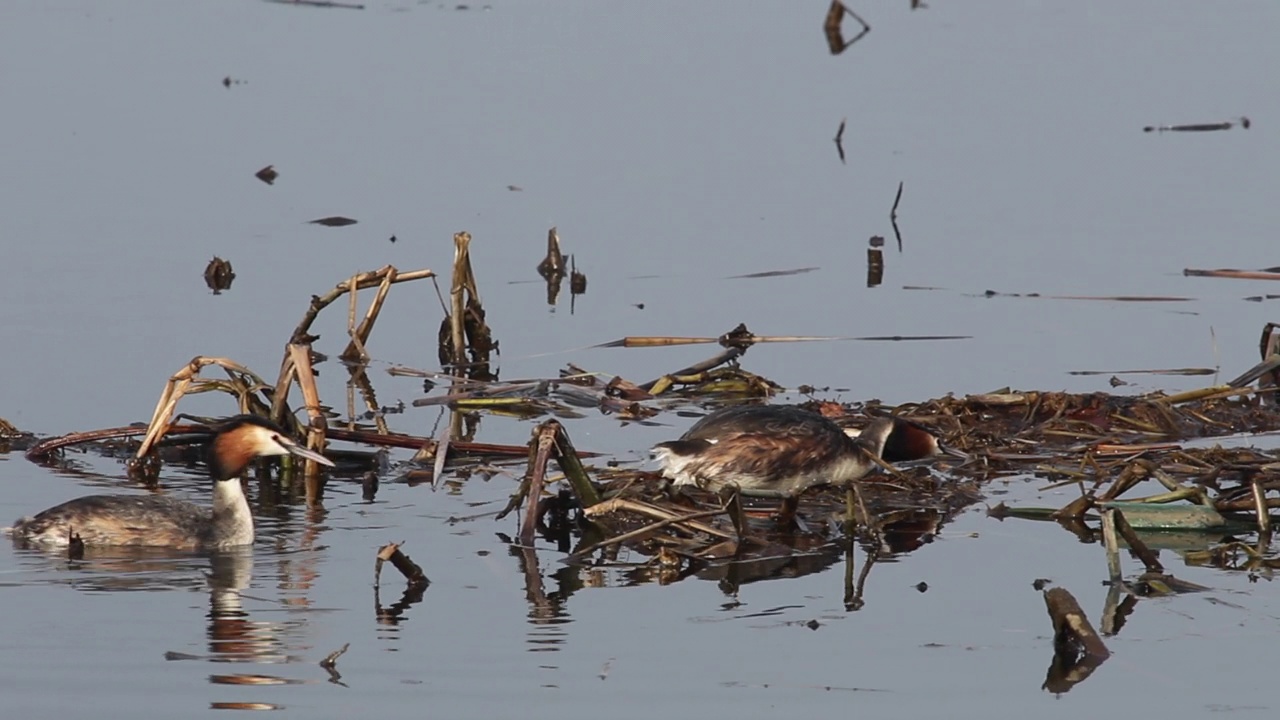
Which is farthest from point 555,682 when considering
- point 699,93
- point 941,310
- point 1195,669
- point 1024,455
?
point 699,93

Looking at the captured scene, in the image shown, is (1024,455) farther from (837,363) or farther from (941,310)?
(941,310)

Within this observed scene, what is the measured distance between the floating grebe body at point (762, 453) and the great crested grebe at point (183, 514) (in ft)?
5.31

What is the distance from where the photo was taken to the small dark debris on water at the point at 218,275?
14055mm

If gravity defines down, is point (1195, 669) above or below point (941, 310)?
below

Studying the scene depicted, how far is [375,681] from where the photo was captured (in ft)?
23.8

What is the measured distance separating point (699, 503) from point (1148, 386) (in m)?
3.55

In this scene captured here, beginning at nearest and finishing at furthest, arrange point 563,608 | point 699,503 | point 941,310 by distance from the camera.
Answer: point 563,608 → point 699,503 → point 941,310

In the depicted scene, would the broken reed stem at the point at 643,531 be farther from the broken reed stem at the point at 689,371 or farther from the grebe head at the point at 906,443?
the broken reed stem at the point at 689,371

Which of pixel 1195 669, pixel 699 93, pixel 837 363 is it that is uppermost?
pixel 699 93

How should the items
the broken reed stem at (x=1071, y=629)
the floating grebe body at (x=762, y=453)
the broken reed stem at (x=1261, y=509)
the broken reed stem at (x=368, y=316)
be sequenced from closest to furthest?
the broken reed stem at (x=1071, y=629)
the broken reed stem at (x=1261, y=509)
the floating grebe body at (x=762, y=453)
the broken reed stem at (x=368, y=316)

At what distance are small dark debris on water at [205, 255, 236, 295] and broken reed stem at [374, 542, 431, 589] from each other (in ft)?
19.5

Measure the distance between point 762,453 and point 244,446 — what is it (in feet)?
7.59

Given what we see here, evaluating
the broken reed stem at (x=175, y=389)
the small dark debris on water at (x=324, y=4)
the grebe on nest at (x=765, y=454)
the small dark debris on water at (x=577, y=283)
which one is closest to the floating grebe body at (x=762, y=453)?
the grebe on nest at (x=765, y=454)

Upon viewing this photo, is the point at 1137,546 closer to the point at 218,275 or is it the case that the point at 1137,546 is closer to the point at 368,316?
the point at 368,316
